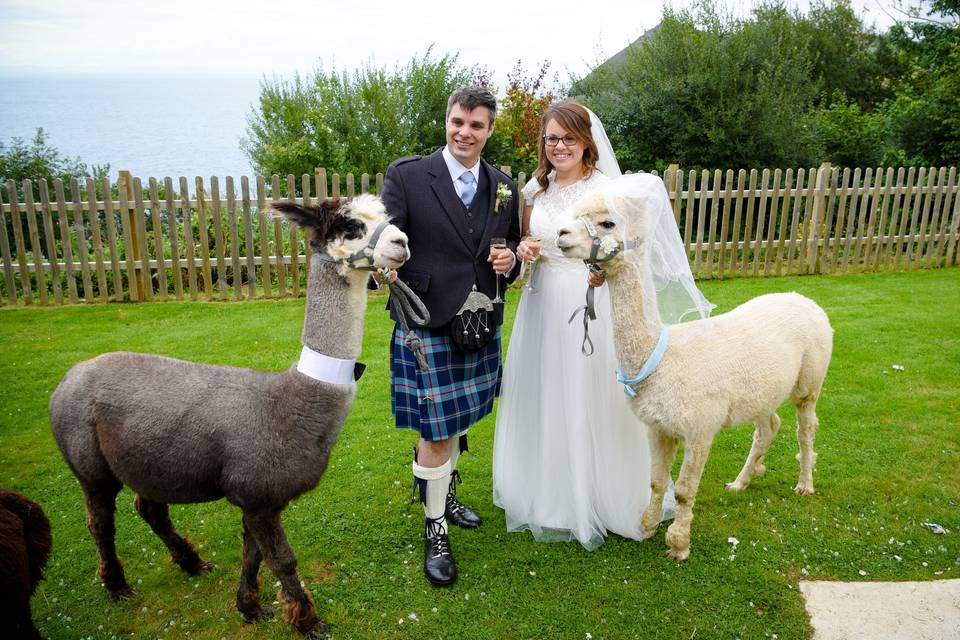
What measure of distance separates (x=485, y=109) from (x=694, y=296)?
160cm

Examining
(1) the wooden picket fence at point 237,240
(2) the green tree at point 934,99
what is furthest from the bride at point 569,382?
(2) the green tree at point 934,99

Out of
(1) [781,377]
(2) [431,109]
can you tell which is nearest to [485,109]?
(1) [781,377]

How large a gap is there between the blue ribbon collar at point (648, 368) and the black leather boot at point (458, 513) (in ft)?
4.26

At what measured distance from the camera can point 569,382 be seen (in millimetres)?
3691

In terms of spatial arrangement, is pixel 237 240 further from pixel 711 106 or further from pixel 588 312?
pixel 711 106

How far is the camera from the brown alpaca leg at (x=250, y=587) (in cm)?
306

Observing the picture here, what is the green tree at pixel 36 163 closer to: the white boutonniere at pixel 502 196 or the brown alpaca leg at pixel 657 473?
the white boutonniere at pixel 502 196

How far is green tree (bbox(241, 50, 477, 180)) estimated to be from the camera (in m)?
12.7

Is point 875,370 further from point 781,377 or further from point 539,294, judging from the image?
point 539,294

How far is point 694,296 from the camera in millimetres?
3543

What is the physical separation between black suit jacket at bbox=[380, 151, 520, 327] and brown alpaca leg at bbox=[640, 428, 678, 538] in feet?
5.03

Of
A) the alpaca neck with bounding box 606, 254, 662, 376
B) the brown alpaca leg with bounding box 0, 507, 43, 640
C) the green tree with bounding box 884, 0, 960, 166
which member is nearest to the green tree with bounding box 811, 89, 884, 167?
the green tree with bounding box 884, 0, 960, 166

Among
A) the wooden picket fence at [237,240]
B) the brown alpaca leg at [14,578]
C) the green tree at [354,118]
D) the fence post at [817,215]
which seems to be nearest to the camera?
the brown alpaca leg at [14,578]

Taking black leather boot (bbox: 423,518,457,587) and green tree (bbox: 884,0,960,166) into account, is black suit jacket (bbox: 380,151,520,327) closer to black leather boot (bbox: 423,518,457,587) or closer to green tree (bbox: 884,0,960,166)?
black leather boot (bbox: 423,518,457,587)
